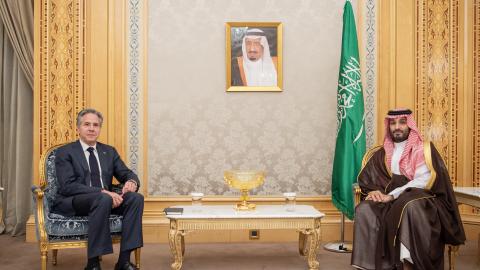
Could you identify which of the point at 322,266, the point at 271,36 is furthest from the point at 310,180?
the point at 271,36

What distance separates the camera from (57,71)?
16.0 feet

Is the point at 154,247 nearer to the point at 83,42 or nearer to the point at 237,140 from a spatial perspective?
the point at 237,140

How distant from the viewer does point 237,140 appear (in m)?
4.99

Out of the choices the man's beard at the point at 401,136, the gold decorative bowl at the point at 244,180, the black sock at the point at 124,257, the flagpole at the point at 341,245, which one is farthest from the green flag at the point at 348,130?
the black sock at the point at 124,257

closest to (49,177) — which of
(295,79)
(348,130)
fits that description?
(295,79)

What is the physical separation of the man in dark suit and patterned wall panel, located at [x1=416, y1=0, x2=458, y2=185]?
287cm

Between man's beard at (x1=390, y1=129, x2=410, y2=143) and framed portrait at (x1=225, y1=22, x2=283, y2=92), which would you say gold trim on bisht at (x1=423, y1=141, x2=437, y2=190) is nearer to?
man's beard at (x1=390, y1=129, x2=410, y2=143)

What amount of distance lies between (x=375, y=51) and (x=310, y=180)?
1.40 m

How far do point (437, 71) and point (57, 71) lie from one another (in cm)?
363

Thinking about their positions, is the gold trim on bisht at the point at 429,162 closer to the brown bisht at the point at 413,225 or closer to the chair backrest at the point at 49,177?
the brown bisht at the point at 413,225

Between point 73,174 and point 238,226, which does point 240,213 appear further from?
point 73,174

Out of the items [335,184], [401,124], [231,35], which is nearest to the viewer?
[401,124]

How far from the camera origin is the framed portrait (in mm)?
4957

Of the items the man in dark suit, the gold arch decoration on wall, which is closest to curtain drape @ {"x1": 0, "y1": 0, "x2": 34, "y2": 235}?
the gold arch decoration on wall
